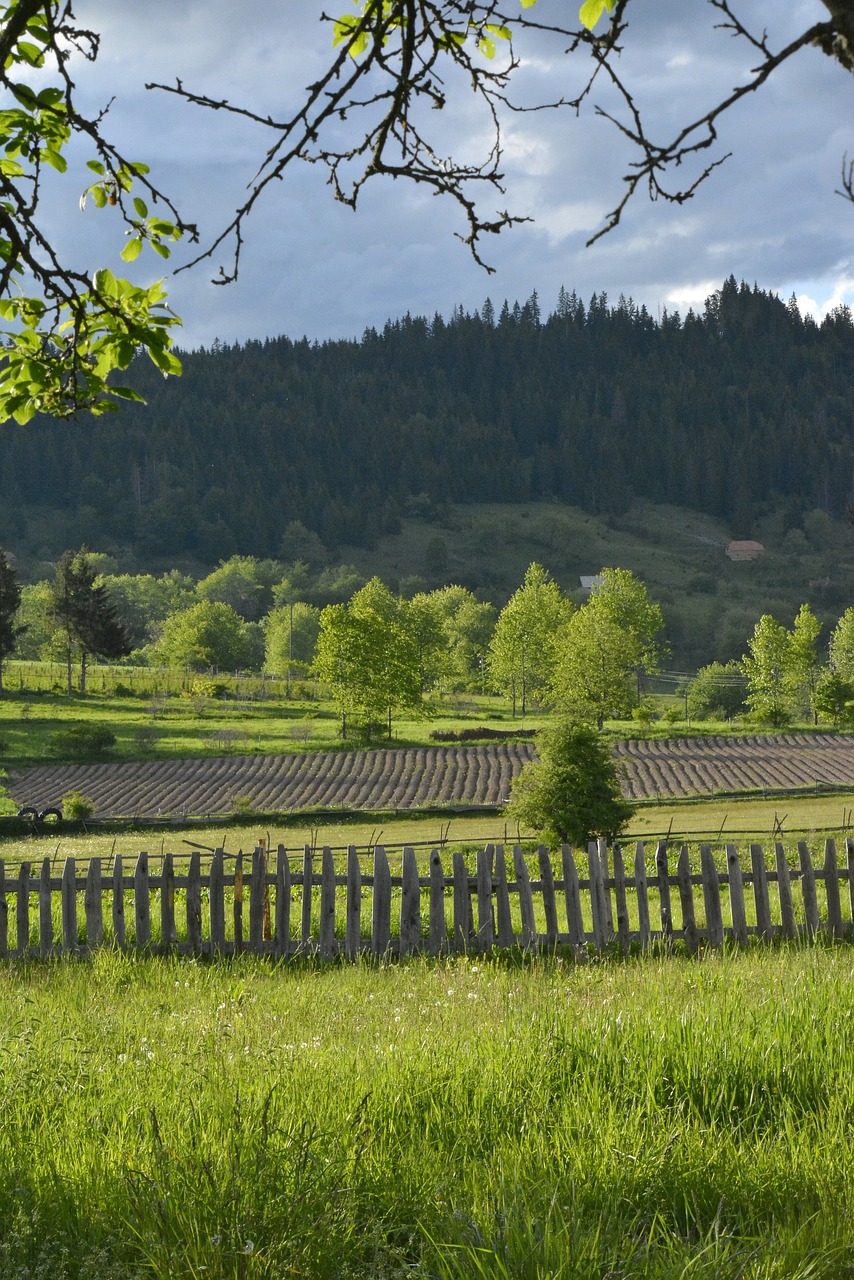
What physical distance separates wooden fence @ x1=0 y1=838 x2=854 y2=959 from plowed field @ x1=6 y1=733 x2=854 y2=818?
79.5 ft

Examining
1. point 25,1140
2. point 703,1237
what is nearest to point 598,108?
point 703,1237

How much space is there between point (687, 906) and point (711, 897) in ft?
0.97

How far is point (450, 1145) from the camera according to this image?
11.4ft

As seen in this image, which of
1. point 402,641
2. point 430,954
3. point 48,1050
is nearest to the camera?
point 48,1050

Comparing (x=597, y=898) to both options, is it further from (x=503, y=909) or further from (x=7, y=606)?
(x=7, y=606)

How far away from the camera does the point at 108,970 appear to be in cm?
876

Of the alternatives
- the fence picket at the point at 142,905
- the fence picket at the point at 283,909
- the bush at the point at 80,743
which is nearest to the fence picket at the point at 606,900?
the fence picket at the point at 283,909

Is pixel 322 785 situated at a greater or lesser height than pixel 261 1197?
lesser

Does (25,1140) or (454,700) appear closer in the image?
(25,1140)

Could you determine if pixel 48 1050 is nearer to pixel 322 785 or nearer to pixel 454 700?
pixel 322 785

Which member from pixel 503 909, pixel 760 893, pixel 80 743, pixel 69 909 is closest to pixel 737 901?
pixel 760 893

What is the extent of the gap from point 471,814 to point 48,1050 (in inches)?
1247

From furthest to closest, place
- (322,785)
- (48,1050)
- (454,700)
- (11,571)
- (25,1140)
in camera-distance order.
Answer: (454,700) → (11,571) → (322,785) → (48,1050) → (25,1140)

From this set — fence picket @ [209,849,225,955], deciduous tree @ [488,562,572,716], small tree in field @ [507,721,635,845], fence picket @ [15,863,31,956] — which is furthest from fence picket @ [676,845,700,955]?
deciduous tree @ [488,562,572,716]
